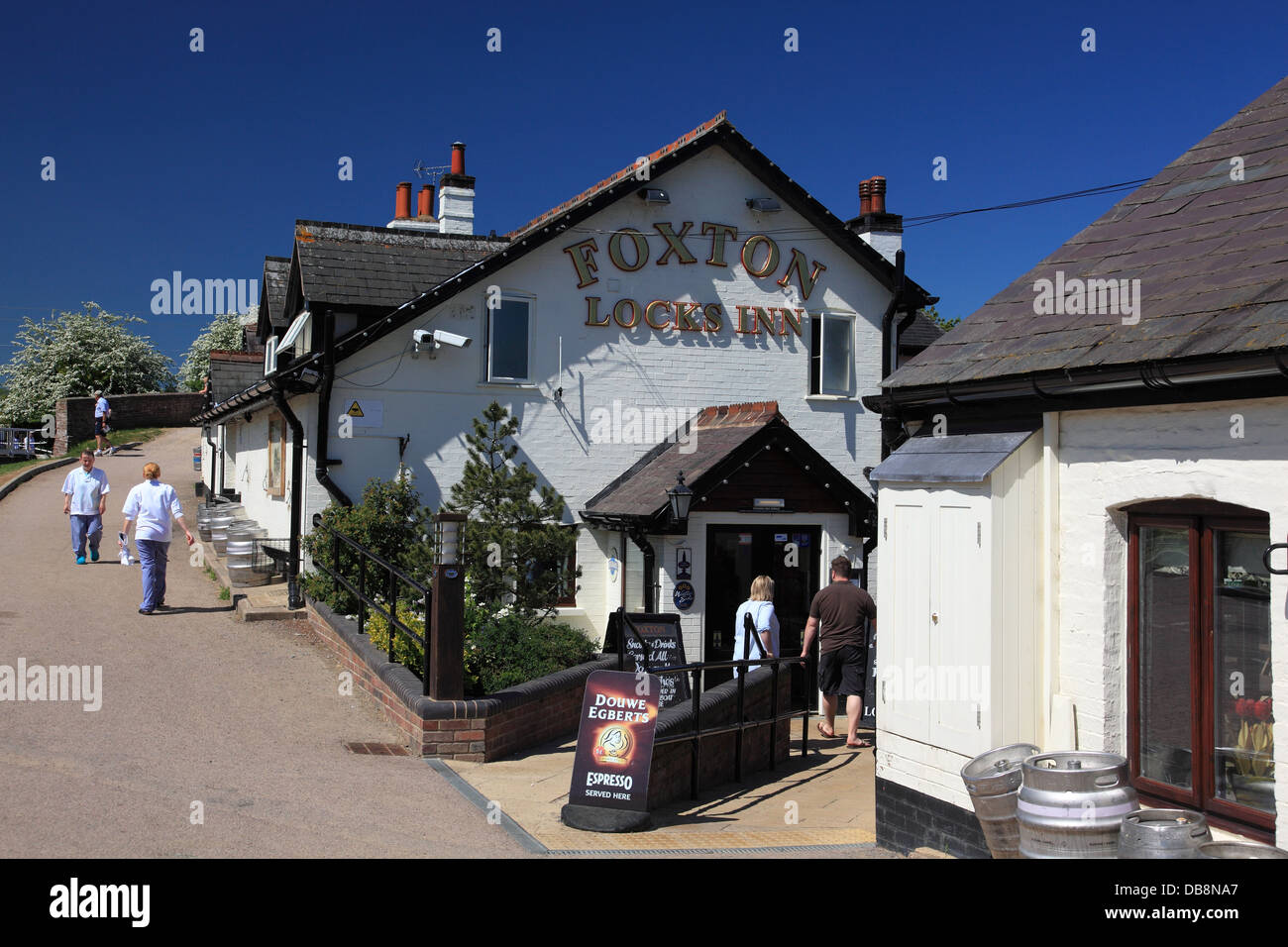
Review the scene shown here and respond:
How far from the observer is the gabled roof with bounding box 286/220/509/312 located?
573 inches

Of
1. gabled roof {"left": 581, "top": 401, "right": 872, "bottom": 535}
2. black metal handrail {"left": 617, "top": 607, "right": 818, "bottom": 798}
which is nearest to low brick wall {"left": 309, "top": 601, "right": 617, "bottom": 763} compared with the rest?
black metal handrail {"left": 617, "top": 607, "right": 818, "bottom": 798}

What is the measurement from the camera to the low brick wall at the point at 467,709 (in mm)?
8867

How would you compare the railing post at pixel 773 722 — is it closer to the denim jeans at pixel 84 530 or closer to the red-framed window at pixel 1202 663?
→ the red-framed window at pixel 1202 663

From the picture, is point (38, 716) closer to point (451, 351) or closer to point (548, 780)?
point (548, 780)

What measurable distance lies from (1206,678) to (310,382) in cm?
1128

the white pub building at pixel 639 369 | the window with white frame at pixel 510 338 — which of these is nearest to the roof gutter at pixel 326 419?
the white pub building at pixel 639 369

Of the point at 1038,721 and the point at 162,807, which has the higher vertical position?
the point at 1038,721

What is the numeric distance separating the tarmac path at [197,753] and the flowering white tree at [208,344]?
44.4m

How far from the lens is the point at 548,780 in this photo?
8.62 metres

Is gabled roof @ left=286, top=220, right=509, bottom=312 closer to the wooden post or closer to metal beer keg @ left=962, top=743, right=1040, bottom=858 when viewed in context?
the wooden post

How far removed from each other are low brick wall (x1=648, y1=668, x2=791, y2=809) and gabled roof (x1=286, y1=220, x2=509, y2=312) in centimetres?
711

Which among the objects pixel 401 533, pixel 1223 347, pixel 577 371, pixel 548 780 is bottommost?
pixel 548 780

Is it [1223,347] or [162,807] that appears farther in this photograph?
[162,807]
